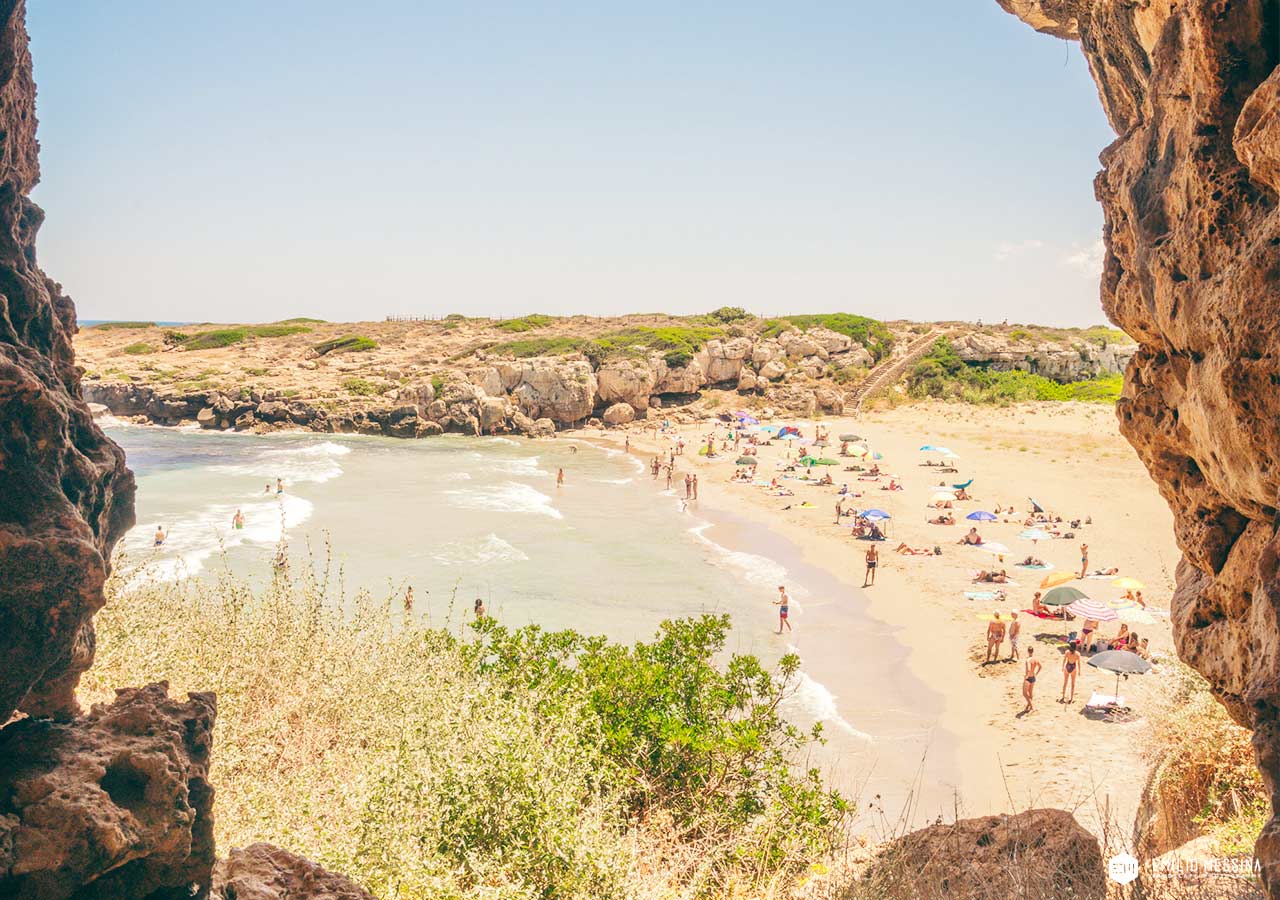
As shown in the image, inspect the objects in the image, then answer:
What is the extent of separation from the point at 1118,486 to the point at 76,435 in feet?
135

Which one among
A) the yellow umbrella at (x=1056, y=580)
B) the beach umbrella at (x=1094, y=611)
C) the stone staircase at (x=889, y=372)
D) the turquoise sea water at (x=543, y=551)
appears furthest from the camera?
the stone staircase at (x=889, y=372)

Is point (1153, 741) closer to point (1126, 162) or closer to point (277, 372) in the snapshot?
point (1126, 162)

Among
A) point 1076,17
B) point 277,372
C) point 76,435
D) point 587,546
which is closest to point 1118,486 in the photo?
point 587,546

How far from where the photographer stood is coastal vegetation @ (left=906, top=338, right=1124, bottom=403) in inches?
2635

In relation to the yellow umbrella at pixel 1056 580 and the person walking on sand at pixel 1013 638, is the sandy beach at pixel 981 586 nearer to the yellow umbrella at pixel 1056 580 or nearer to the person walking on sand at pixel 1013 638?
the person walking on sand at pixel 1013 638

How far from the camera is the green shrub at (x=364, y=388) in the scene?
65375mm

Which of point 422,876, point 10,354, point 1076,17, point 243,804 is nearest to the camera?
point 10,354

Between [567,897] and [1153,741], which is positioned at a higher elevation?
[567,897]

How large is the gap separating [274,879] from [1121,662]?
51.8 ft

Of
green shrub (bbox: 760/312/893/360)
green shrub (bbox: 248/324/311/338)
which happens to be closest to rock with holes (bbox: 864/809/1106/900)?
green shrub (bbox: 760/312/893/360)

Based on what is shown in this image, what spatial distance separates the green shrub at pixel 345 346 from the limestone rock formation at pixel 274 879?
263 feet

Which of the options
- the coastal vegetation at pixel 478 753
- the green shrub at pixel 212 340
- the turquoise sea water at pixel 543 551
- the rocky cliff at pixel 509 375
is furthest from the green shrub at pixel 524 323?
the coastal vegetation at pixel 478 753

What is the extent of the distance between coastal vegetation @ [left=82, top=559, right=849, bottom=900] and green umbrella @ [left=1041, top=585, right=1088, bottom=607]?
13038mm

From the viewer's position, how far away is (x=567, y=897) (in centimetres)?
589
